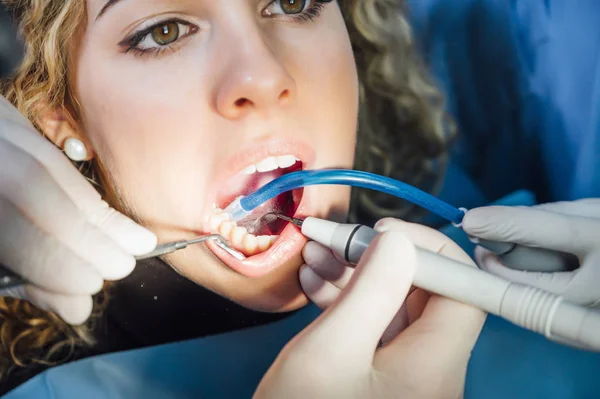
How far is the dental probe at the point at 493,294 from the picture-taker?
2.10ft

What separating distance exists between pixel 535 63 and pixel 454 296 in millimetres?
467

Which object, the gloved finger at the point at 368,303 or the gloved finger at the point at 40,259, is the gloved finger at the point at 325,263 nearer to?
the gloved finger at the point at 368,303

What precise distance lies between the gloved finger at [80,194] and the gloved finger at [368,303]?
0.21 metres

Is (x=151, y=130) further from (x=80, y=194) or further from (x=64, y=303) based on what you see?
(x=64, y=303)

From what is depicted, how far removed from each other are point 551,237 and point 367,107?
1.01 feet

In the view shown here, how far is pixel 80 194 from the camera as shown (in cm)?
68

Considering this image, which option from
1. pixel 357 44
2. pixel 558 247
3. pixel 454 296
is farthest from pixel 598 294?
pixel 357 44

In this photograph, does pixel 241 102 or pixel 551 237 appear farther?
pixel 551 237

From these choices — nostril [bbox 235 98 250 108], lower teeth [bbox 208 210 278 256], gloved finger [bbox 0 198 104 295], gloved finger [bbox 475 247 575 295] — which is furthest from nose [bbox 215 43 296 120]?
gloved finger [bbox 475 247 575 295]

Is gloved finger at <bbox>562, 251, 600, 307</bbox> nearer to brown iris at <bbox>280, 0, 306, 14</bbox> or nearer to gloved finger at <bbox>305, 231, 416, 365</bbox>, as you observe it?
gloved finger at <bbox>305, 231, 416, 365</bbox>

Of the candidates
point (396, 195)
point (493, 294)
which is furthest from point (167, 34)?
point (493, 294)

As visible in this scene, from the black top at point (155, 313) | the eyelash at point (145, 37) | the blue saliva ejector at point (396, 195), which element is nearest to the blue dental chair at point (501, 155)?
the black top at point (155, 313)

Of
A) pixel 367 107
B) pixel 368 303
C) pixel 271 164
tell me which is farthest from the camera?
pixel 367 107

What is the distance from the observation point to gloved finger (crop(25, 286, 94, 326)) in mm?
652
